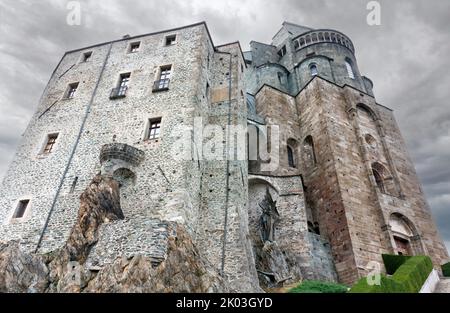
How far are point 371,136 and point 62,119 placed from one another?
70.7ft

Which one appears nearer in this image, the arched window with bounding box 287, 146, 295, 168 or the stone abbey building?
the stone abbey building

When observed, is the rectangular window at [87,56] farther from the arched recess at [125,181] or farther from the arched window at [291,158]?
the arched window at [291,158]

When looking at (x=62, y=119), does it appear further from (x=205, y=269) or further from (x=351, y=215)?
(x=351, y=215)

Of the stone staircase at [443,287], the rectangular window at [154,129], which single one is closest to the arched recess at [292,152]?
the stone staircase at [443,287]

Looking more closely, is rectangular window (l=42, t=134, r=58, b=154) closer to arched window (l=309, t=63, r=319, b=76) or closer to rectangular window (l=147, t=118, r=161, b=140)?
rectangular window (l=147, t=118, r=161, b=140)

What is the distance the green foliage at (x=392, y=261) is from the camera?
53.6 feet

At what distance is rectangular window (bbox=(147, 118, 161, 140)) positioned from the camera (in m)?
15.0

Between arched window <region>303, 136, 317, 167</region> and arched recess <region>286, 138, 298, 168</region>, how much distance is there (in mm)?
696

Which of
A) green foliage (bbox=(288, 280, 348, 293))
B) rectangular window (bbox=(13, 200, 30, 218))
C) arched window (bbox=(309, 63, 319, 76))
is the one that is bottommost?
green foliage (bbox=(288, 280, 348, 293))

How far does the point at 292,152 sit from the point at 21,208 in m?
17.9

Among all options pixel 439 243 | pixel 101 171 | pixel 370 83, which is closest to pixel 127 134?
pixel 101 171

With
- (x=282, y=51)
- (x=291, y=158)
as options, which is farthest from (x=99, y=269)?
(x=282, y=51)

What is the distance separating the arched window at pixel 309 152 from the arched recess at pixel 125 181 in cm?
1371

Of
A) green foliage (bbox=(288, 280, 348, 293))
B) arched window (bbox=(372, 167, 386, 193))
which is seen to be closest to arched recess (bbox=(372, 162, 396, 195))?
arched window (bbox=(372, 167, 386, 193))
